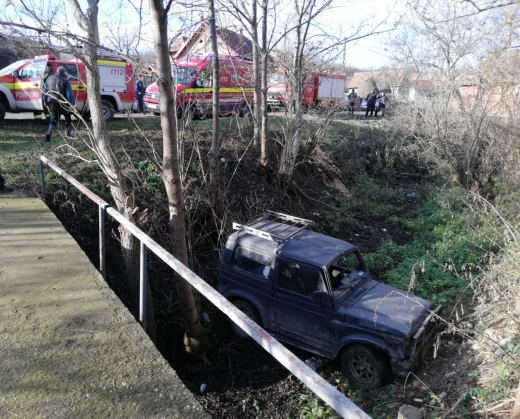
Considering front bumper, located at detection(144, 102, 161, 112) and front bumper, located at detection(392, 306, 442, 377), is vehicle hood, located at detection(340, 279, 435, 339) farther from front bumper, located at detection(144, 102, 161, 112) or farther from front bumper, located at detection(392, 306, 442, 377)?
front bumper, located at detection(144, 102, 161, 112)

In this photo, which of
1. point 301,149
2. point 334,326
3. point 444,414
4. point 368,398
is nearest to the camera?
point 444,414

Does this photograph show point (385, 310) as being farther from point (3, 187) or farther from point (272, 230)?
point (3, 187)

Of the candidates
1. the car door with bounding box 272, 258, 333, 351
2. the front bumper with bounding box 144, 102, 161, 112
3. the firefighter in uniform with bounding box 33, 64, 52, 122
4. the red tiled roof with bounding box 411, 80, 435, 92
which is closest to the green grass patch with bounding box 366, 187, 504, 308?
the car door with bounding box 272, 258, 333, 351

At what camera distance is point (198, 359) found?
226 inches

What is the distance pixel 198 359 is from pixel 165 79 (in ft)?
12.2

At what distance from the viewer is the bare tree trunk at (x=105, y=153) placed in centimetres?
545

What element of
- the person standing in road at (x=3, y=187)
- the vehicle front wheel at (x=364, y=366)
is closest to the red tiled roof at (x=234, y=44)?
the person standing in road at (x=3, y=187)

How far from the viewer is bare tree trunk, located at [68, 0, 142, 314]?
5445mm

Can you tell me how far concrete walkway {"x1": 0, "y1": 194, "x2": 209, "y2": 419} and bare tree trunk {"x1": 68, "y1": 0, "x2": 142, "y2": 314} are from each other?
112cm

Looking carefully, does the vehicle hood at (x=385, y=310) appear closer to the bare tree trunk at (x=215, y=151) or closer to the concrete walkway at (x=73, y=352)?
the concrete walkway at (x=73, y=352)

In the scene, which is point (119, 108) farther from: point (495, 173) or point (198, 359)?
point (495, 173)

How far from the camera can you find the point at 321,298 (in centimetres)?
565

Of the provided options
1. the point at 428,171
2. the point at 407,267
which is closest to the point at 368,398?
the point at 407,267

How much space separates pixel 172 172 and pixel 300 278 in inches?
93.9
